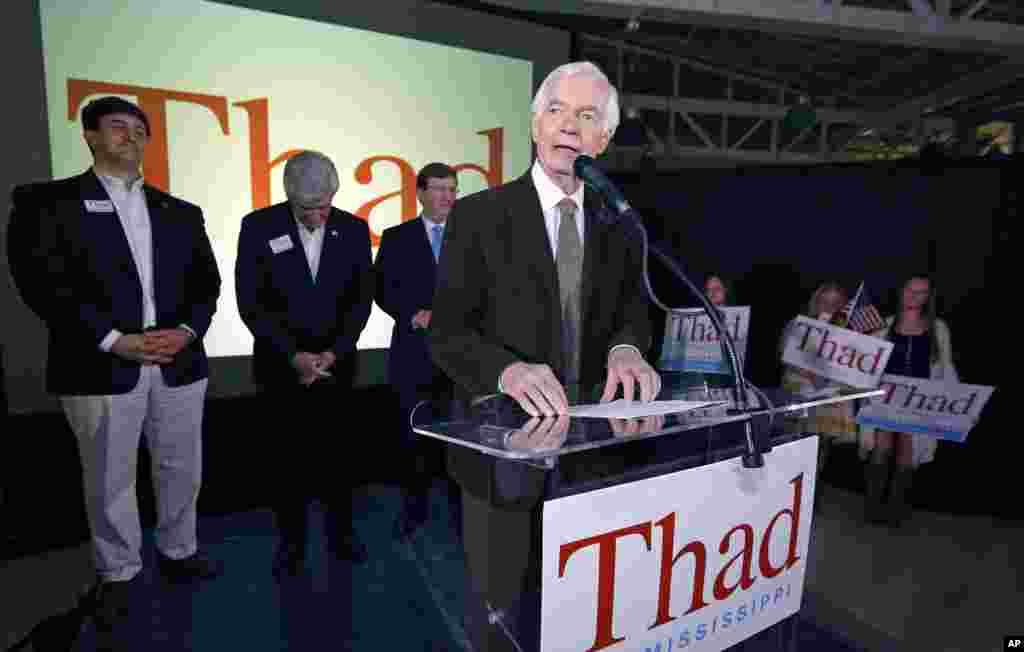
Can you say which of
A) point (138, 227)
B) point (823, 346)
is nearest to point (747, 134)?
point (823, 346)

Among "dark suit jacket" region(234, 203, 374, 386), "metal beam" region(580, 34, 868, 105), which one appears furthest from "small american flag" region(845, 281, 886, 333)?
"metal beam" region(580, 34, 868, 105)

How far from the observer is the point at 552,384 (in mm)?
914

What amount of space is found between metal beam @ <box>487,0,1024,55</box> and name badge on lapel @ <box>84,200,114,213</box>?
4386 millimetres

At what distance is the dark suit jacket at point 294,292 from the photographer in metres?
2.40

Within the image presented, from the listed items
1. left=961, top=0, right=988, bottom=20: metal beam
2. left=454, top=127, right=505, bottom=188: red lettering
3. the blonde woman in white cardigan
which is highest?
left=961, top=0, right=988, bottom=20: metal beam

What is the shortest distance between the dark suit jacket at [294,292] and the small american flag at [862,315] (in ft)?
9.92

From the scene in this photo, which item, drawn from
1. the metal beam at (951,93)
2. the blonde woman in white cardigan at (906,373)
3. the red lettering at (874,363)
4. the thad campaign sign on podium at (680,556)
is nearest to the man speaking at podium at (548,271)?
the thad campaign sign on podium at (680,556)

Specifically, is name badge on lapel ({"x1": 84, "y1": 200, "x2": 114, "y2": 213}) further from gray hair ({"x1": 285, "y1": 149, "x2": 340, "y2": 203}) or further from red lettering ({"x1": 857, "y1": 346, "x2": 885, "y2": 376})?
red lettering ({"x1": 857, "y1": 346, "x2": 885, "y2": 376})

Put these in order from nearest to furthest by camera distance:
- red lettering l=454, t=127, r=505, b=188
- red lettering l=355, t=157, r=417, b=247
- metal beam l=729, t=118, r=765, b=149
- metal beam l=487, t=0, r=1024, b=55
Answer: red lettering l=355, t=157, r=417, b=247 < red lettering l=454, t=127, r=505, b=188 < metal beam l=487, t=0, r=1024, b=55 < metal beam l=729, t=118, r=765, b=149

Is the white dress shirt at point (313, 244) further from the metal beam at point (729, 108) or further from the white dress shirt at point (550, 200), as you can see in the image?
the metal beam at point (729, 108)

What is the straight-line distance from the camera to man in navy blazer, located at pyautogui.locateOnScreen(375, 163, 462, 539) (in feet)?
9.38

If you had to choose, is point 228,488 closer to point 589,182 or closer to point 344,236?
point 344,236

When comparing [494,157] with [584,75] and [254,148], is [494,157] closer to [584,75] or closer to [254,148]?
[254,148]

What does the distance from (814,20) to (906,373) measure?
4405mm
